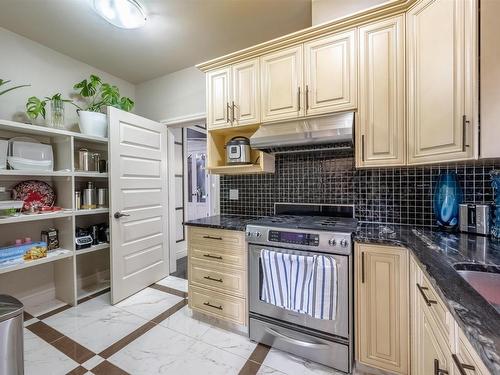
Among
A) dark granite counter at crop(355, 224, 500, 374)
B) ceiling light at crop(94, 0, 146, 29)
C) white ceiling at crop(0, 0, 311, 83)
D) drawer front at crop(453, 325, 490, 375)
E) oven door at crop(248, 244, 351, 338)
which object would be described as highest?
white ceiling at crop(0, 0, 311, 83)

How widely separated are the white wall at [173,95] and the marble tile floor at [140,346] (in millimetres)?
2254

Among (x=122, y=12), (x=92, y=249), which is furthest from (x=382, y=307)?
(x=122, y=12)

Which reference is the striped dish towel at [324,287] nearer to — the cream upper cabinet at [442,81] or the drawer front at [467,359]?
the drawer front at [467,359]

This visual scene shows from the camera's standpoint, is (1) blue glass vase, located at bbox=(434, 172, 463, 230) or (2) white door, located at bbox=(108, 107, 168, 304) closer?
(1) blue glass vase, located at bbox=(434, 172, 463, 230)

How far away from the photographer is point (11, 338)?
1187 mm

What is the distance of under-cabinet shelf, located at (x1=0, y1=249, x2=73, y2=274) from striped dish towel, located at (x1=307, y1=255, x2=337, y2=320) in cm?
228

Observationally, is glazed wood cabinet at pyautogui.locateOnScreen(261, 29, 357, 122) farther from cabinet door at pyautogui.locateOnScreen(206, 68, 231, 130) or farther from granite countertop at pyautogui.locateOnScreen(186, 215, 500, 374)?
granite countertop at pyautogui.locateOnScreen(186, 215, 500, 374)

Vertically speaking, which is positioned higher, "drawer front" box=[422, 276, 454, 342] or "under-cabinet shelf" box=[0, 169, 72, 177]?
"under-cabinet shelf" box=[0, 169, 72, 177]

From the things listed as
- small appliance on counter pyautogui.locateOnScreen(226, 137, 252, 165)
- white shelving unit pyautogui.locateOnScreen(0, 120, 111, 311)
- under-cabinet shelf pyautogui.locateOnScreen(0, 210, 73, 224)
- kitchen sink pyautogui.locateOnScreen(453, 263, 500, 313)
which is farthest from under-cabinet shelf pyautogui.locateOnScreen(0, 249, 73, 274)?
kitchen sink pyautogui.locateOnScreen(453, 263, 500, 313)

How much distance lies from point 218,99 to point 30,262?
2.17 metres

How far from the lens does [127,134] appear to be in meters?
2.50

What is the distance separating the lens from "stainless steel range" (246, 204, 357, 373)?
1465 millimetres

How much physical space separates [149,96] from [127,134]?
102cm

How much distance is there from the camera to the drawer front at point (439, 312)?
30.8 inches
